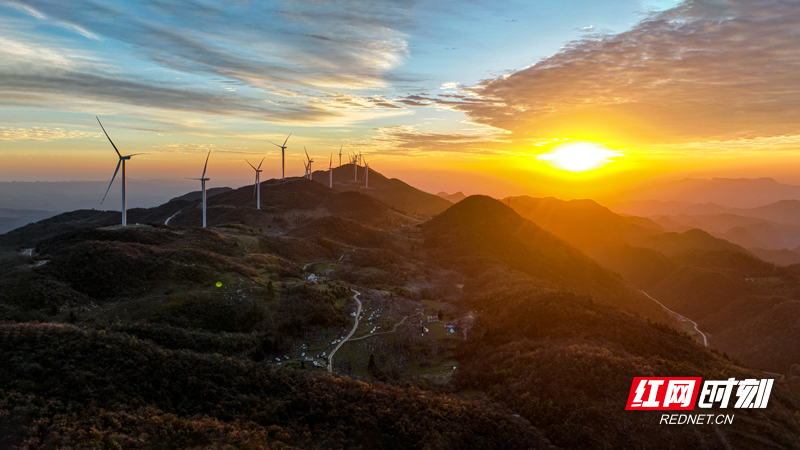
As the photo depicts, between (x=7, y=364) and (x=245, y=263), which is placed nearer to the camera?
(x=7, y=364)

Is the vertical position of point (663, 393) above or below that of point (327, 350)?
above

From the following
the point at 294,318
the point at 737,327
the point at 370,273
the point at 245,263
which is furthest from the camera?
the point at 737,327

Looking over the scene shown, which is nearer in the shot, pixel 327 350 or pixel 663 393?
pixel 663 393

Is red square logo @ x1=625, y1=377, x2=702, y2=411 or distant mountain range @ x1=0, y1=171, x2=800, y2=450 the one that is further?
red square logo @ x1=625, y1=377, x2=702, y2=411

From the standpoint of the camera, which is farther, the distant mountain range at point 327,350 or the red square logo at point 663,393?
the red square logo at point 663,393

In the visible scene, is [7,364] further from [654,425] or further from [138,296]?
[654,425]

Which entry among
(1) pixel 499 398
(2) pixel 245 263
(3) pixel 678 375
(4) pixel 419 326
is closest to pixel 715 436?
(3) pixel 678 375

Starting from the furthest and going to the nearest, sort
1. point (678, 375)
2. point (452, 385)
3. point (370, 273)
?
point (370, 273) → point (452, 385) → point (678, 375)

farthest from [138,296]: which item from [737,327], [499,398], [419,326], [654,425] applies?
[737,327]

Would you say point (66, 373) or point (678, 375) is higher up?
point (66, 373)

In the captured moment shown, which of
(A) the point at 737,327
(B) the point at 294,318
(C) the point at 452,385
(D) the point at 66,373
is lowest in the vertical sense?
(A) the point at 737,327
